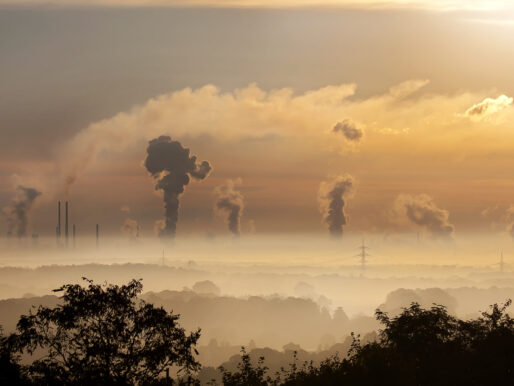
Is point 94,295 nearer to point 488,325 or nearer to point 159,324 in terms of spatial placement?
point 159,324

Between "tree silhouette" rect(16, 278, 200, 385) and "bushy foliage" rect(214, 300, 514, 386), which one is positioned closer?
"tree silhouette" rect(16, 278, 200, 385)

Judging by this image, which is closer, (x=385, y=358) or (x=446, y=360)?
(x=385, y=358)

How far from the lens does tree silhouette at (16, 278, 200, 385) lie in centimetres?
4553

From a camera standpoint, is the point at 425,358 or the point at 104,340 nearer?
the point at 104,340

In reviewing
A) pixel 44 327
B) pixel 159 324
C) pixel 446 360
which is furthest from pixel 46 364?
pixel 446 360

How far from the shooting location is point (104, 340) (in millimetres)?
46500

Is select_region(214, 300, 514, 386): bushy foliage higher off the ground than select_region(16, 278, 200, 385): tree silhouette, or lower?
lower

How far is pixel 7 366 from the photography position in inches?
2131

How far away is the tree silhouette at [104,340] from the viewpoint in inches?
1793

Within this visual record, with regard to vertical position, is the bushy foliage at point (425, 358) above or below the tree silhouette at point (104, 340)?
below

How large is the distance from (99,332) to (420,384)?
25.8 metres

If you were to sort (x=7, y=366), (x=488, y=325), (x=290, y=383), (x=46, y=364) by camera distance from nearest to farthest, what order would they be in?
(x=46, y=364)
(x=7, y=366)
(x=290, y=383)
(x=488, y=325)

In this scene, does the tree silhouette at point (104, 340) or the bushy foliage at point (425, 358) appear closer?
the tree silhouette at point (104, 340)

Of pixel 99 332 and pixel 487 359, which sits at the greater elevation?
pixel 99 332
